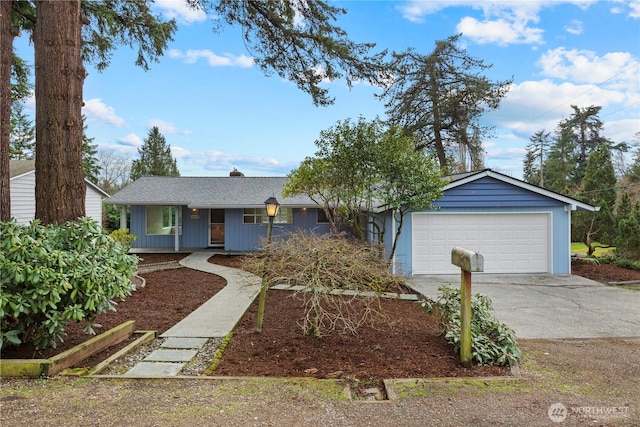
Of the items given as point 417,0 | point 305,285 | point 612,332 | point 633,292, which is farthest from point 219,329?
point 633,292

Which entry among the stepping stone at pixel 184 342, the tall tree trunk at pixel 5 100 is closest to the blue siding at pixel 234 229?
the tall tree trunk at pixel 5 100

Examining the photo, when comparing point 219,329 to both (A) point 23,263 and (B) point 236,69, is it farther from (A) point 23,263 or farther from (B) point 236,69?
(B) point 236,69

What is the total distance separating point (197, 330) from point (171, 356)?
997 mm

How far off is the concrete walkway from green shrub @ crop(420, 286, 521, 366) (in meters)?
2.52

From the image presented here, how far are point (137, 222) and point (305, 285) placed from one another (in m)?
13.5

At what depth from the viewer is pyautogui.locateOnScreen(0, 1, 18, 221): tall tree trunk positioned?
5754 millimetres

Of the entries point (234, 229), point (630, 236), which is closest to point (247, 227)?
point (234, 229)

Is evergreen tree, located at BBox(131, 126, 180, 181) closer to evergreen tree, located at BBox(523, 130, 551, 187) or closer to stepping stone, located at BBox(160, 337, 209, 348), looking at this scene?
stepping stone, located at BBox(160, 337, 209, 348)

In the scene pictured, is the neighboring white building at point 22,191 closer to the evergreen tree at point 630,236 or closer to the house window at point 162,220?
the house window at point 162,220

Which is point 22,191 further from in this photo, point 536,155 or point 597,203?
point 536,155

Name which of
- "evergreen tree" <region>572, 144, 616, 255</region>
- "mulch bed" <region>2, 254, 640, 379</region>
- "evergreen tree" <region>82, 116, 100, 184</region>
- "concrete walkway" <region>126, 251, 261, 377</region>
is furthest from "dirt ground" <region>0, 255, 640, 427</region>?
"evergreen tree" <region>82, 116, 100, 184</region>

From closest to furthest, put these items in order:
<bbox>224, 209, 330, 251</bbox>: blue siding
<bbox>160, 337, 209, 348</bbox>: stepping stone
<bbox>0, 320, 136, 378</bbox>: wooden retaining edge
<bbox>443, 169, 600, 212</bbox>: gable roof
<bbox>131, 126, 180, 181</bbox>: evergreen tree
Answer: <bbox>0, 320, 136, 378</bbox>: wooden retaining edge < <bbox>160, 337, 209, 348</bbox>: stepping stone < <bbox>443, 169, 600, 212</bbox>: gable roof < <bbox>224, 209, 330, 251</bbox>: blue siding < <bbox>131, 126, 180, 181</bbox>: evergreen tree

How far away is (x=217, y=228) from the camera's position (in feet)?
52.3

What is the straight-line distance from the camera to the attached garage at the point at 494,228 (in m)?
10.2
